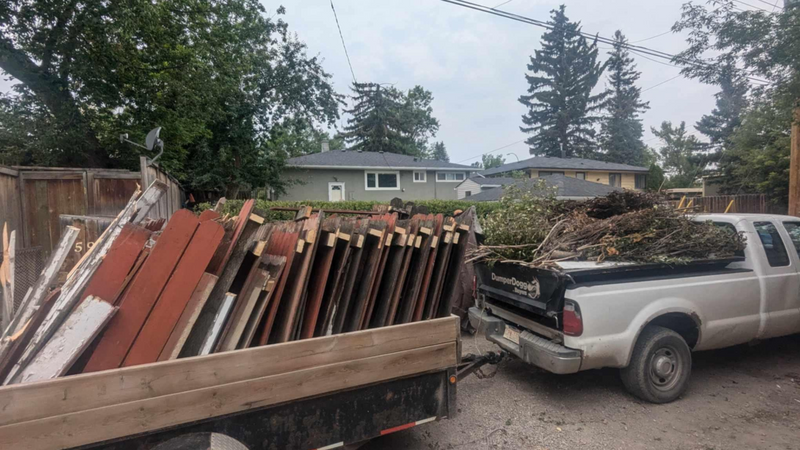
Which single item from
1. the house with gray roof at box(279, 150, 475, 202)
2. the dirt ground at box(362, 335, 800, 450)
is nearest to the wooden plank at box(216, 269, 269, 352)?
the dirt ground at box(362, 335, 800, 450)

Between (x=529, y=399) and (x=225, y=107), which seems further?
(x=225, y=107)

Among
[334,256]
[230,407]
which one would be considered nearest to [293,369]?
[230,407]

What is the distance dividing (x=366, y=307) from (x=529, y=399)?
230 centimetres

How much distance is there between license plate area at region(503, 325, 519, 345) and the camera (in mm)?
3840

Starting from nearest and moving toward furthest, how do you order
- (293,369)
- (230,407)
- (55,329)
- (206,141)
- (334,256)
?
(55,329)
(230,407)
(293,369)
(334,256)
(206,141)

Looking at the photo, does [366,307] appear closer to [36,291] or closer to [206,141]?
[36,291]

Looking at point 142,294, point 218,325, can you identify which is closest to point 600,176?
point 218,325

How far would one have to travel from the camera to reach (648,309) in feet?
11.6

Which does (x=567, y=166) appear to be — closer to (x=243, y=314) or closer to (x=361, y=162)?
(x=361, y=162)

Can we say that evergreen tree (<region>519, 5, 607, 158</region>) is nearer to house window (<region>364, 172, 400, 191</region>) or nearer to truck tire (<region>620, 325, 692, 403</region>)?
house window (<region>364, 172, 400, 191</region>)

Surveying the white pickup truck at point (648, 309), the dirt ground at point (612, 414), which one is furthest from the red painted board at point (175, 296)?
the white pickup truck at point (648, 309)

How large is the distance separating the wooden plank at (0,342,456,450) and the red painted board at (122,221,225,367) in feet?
0.76

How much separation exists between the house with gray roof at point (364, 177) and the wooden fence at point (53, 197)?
1254cm

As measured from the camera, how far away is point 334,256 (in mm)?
2520
